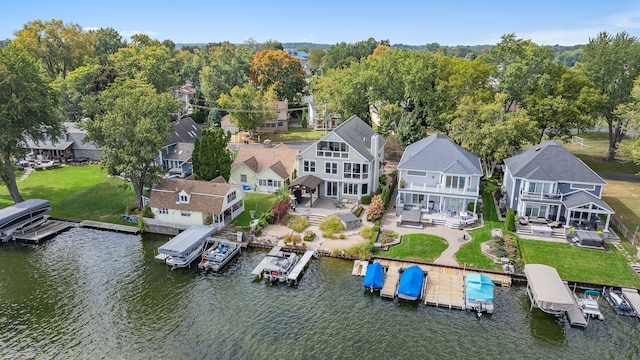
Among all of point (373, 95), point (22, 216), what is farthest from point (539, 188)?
point (22, 216)

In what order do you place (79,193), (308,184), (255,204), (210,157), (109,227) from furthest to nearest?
(79,193), (210,157), (255,204), (308,184), (109,227)

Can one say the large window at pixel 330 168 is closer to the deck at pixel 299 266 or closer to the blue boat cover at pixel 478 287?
Answer: the deck at pixel 299 266

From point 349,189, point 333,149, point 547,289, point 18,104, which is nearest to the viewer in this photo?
point 547,289

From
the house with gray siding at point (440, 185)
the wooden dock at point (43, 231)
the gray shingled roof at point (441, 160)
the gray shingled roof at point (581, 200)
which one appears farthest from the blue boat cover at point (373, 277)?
the wooden dock at point (43, 231)

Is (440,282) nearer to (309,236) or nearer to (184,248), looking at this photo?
(309,236)

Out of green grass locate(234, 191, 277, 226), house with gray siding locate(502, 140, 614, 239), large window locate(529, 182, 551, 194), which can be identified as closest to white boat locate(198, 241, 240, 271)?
green grass locate(234, 191, 277, 226)

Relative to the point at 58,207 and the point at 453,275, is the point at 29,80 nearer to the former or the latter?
the point at 58,207

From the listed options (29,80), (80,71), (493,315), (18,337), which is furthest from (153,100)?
(80,71)
